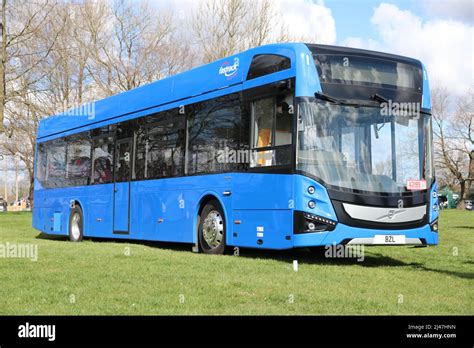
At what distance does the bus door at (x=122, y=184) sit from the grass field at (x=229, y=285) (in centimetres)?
343

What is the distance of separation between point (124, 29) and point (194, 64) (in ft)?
15.4

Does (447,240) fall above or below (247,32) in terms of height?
below

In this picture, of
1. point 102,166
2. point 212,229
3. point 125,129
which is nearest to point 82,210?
point 102,166

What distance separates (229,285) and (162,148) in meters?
7.09

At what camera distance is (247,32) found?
41562 mm

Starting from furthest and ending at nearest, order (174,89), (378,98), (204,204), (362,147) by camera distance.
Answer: (174,89), (204,204), (378,98), (362,147)

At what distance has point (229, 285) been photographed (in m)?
8.91

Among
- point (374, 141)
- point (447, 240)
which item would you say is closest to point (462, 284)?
point (374, 141)

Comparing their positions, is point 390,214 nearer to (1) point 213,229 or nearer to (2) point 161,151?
(1) point 213,229

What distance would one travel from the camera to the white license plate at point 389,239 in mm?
11719

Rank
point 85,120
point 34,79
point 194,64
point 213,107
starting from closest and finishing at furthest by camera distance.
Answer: point 213,107, point 85,120, point 34,79, point 194,64

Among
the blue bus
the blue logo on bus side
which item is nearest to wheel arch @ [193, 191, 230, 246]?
the blue bus
